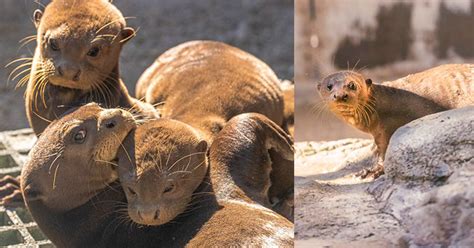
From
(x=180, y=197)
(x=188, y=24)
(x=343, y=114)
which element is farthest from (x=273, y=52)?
(x=343, y=114)

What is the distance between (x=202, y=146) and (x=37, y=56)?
783 millimetres

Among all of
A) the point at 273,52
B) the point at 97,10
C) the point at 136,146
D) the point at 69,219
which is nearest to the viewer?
the point at 136,146

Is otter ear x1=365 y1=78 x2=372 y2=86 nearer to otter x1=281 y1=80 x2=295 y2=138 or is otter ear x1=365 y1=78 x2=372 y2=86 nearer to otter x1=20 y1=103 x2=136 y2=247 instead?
otter x1=20 y1=103 x2=136 y2=247

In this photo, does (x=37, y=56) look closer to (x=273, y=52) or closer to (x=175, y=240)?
(x=175, y=240)

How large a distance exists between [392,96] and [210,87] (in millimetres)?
1827

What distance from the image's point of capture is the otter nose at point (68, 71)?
3.04m

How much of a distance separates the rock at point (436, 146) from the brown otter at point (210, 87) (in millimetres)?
1443

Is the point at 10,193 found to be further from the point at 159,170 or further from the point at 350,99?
the point at 350,99

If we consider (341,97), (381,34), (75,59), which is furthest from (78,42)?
(381,34)

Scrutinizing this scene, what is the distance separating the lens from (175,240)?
2.80 m

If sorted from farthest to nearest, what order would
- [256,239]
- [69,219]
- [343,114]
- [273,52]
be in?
[273,52] → [69,219] → [256,239] → [343,114]

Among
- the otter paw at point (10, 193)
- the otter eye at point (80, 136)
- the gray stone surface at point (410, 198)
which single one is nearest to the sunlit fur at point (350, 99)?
the gray stone surface at point (410, 198)

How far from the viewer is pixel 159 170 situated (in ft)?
8.92

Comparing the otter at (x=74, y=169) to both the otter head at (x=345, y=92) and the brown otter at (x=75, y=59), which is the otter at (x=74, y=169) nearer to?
the brown otter at (x=75, y=59)
